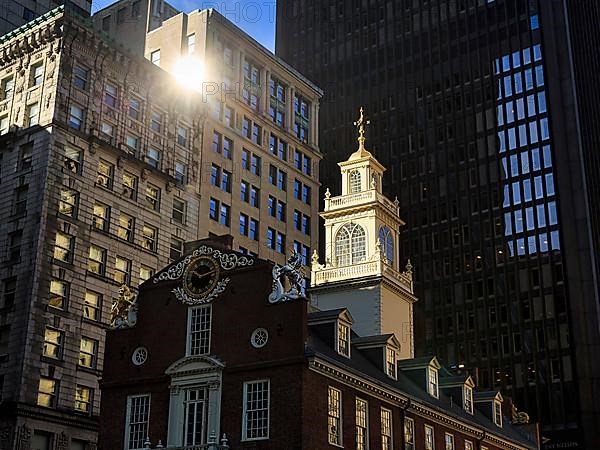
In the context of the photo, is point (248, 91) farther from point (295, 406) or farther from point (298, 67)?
point (298, 67)

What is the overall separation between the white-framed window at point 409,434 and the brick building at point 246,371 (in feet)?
0.26

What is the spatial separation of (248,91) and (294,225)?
14529 millimetres

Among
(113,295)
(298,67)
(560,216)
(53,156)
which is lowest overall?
(113,295)

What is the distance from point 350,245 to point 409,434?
16.2 m

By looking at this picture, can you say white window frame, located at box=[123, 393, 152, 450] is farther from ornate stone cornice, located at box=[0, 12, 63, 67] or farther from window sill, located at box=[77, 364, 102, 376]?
ornate stone cornice, located at box=[0, 12, 63, 67]

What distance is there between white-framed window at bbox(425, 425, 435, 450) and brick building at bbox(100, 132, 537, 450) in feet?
0.27

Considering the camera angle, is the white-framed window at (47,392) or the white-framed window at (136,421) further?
the white-framed window at (47,392)

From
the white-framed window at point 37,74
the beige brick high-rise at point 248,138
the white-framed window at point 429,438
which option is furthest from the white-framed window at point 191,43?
the white-framed window at point 429,438

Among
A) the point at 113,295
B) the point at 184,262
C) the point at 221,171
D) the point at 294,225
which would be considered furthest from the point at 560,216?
the point at 184,262

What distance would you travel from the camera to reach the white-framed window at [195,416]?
147 ft

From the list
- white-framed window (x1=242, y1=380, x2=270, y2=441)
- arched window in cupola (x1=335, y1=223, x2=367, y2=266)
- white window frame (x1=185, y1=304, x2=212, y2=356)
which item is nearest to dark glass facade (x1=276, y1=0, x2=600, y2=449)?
arched window in cupola (x1=335, y1=223, x2=367, y2=266)

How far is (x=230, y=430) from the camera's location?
43.8 m

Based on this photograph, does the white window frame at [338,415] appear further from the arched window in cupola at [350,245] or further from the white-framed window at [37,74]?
the white-framed window at [37,74]

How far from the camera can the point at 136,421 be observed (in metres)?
47.4
